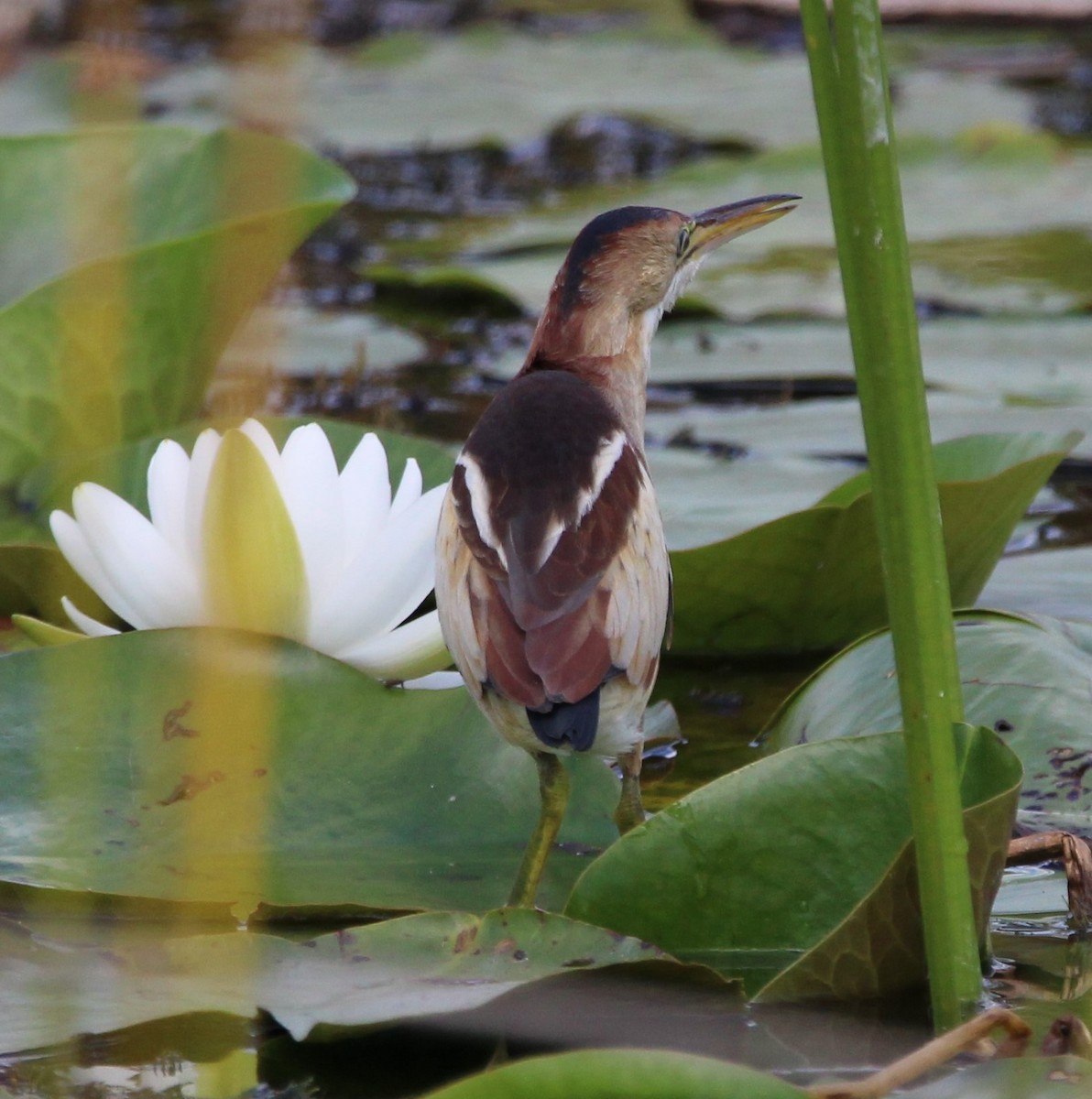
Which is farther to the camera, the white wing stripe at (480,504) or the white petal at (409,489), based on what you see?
the white petal at (409,489)

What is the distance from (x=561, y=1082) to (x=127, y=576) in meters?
0.91

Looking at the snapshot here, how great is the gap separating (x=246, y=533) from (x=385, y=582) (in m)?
0.18

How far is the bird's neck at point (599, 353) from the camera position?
231 cm

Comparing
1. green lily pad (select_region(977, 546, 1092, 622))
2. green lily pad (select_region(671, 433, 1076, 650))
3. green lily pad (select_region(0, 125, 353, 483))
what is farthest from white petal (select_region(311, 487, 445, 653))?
green lily pad (select_region(977, 546, 1092, 622))

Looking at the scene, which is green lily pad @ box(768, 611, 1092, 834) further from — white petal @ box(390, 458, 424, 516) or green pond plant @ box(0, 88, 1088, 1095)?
white petal @ box(390, 458, 424, 516)

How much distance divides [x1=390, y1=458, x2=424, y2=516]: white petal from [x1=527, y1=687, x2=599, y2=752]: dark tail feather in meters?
0.41

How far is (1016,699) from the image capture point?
190 cm

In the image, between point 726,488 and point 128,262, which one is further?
point 726,488

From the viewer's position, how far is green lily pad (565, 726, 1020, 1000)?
4.97ft

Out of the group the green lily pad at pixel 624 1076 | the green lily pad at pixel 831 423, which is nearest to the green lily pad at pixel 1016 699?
the green lily pad at pixel 624 1076

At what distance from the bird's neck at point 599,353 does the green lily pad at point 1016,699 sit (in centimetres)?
47

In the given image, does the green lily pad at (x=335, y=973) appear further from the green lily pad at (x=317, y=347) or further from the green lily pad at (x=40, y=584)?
the green lily pad at (x=317, y=347)

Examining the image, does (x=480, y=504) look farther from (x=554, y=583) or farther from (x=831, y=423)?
(x=831, y=423)

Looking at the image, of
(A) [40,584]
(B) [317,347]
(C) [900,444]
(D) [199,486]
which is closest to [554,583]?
(D) [199,486]
